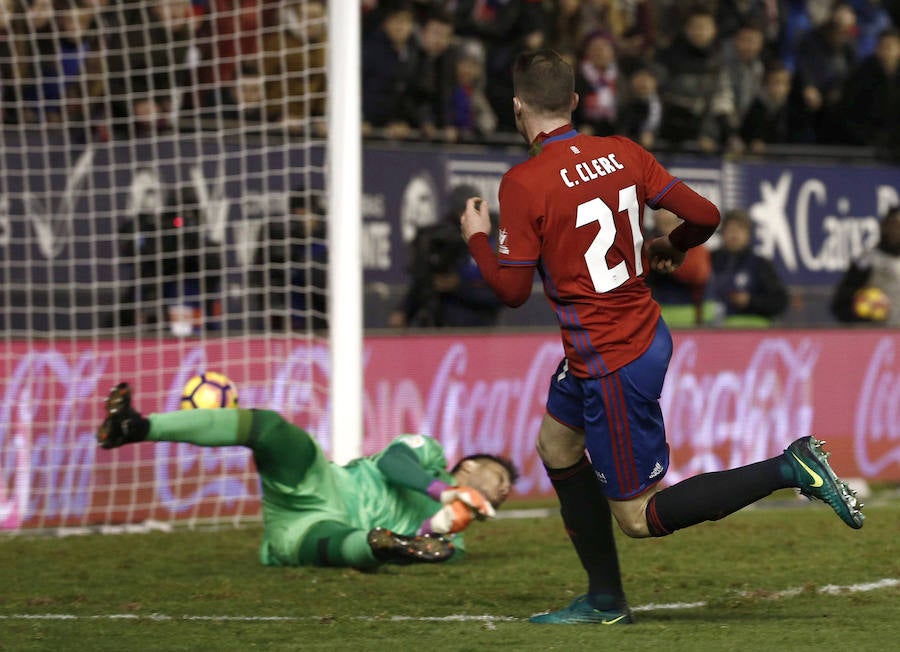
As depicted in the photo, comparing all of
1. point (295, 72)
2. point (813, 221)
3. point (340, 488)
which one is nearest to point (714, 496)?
point (340, 488)

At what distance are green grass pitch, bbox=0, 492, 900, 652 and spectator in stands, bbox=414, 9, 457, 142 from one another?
3.84 m

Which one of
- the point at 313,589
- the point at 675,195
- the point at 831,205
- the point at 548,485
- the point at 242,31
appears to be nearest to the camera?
the point at 675,195

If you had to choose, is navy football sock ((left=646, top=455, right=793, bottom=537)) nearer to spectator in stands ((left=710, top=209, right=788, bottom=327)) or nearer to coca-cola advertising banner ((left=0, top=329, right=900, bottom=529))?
coca-cola advertising banner ((left=0, top=329, right=900, bottom=529))

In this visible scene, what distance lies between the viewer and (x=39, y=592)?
262 inches

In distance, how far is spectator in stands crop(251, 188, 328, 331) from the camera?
954 cm

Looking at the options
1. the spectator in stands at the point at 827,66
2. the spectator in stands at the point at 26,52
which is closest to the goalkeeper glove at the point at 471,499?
the spectator in stands at the point at 26,52

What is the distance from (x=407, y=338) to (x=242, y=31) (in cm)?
223

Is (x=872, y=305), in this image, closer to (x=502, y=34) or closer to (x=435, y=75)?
(x=502, y=34)

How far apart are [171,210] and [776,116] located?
6.16m

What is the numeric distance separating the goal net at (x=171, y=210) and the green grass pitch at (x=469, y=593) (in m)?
0.98

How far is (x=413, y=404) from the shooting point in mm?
10258

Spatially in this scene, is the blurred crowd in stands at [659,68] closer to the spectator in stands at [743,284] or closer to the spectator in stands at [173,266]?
the spectator in stands at [743,284]

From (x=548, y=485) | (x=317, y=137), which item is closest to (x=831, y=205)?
(x=548, y=485)

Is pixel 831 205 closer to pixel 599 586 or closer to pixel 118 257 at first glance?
pixel 118 257
